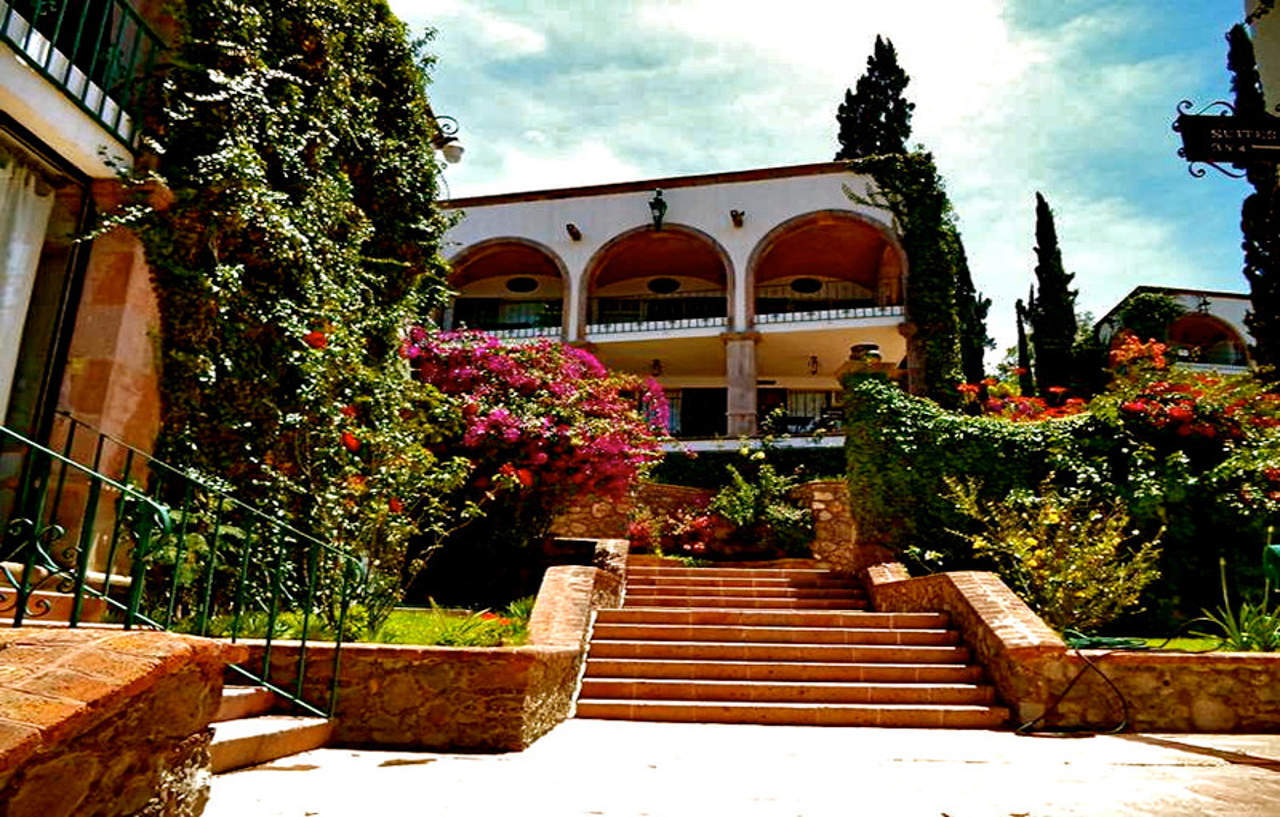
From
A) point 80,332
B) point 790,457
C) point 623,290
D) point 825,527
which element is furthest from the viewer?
point 623,290

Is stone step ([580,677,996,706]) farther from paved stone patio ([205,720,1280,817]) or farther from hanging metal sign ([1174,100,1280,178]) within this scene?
hanging metal sign ([1174,100,1280,178])

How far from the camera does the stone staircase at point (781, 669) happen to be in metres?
5.70

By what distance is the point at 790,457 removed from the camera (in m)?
17.7

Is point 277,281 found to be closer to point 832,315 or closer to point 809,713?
point 809,713

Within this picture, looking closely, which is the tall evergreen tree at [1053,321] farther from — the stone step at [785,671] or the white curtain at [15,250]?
Result: the white curtain at [15,250]

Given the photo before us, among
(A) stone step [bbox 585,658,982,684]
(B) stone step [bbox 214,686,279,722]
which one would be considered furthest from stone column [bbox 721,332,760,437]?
(B) stone step [bbox 214,686,279,722]

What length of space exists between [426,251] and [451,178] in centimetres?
159

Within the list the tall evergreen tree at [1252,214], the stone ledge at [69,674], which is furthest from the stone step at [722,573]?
the tall evergreen tree at [1252,214]

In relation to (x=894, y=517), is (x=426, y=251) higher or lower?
higher

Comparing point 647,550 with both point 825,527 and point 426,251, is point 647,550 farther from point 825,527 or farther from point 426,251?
point 426,251

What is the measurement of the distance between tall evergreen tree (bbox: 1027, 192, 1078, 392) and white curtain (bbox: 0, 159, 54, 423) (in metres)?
21.8

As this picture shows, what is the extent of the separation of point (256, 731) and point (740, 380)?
1681 cm

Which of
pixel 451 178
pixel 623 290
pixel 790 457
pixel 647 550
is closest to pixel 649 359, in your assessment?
pixel 623 290

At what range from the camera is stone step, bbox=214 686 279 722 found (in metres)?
3.58
